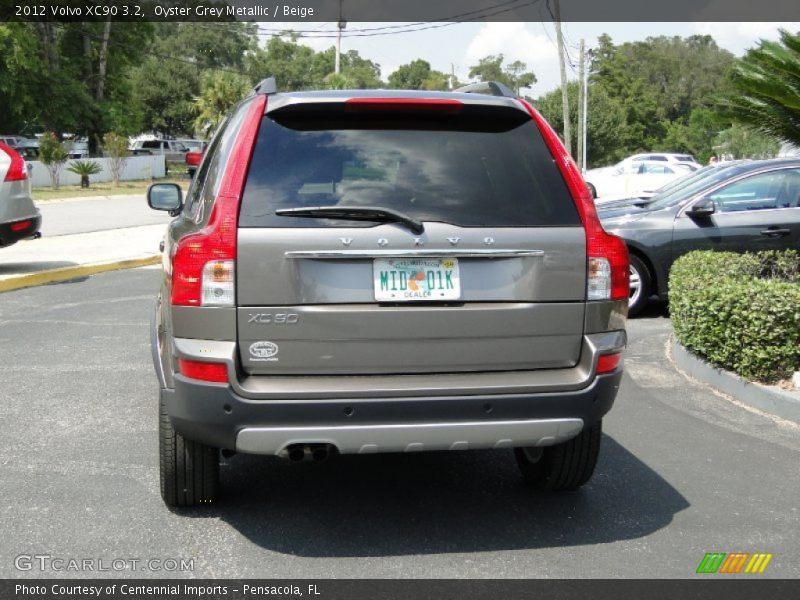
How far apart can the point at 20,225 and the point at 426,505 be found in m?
9.08

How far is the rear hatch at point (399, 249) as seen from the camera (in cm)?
377

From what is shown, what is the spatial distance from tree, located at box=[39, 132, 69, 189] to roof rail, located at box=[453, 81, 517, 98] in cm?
3530

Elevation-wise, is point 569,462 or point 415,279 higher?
point 415,279

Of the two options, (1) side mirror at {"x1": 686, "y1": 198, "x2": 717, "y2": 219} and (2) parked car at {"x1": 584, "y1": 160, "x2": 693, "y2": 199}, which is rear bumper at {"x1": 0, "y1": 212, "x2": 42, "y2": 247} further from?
(2) parked car at {"x1": 584, "y1": 160, "x2": 693, "y2": 199}

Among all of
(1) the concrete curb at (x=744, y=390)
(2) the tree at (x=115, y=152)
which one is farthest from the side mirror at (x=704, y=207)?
(2) the tree at (x=115, y=152)

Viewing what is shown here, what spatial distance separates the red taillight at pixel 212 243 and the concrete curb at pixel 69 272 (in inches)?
326

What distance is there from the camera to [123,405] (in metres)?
6.38

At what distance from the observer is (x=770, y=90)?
27.1ft

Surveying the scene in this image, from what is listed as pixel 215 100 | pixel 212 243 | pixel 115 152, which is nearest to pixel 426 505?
pixel 212 243

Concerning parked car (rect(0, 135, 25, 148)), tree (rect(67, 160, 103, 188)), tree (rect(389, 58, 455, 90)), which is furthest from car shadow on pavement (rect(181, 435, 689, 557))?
tree (rect(389, 58, 455, 90))

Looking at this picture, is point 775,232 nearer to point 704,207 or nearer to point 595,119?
point 704,207

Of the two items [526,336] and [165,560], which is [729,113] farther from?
[165,560]

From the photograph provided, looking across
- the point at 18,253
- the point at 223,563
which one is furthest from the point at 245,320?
the point at 18,253
